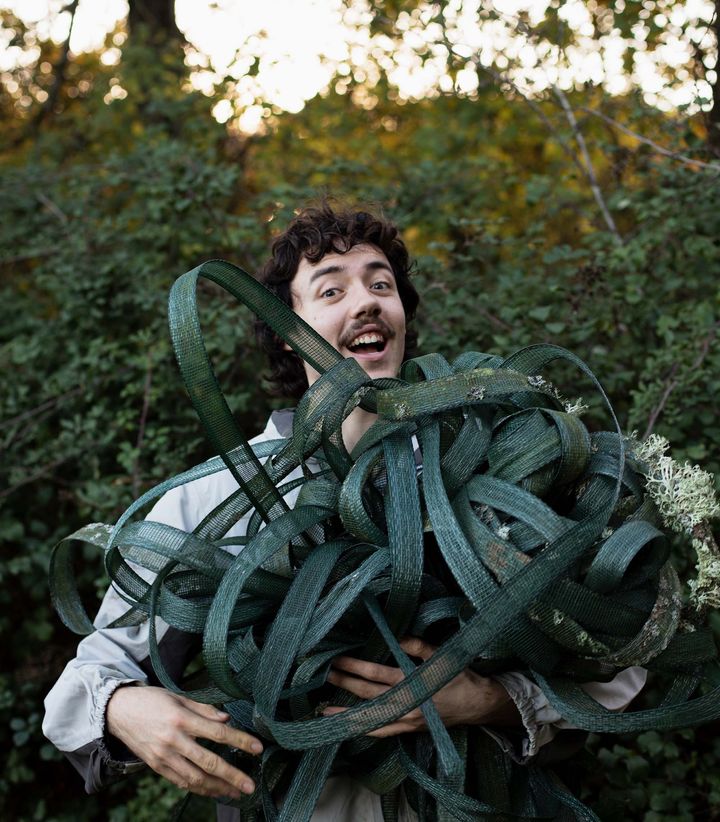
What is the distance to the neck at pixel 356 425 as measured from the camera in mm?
1849

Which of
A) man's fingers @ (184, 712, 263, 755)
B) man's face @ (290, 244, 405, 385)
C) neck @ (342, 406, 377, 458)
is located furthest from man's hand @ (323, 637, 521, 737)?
man's face @ (290, 244, 405, 385)

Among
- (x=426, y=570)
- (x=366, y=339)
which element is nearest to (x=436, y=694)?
(x=426, y=570)

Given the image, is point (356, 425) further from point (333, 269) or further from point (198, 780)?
point (198, 780)

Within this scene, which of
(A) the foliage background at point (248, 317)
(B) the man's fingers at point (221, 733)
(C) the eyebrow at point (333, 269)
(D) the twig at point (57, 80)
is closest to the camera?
(B) the man's fingers at point (221, 733)

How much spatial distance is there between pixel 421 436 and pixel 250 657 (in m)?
0.44

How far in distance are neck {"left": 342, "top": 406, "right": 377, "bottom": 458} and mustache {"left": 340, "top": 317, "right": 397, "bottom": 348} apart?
16cm

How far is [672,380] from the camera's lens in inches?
86.7

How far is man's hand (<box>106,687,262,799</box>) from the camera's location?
4.45ft

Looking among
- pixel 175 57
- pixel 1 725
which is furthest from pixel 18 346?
pixel 175 57

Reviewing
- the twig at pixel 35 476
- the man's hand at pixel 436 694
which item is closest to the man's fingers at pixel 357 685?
the man's hand at pixel 436 694

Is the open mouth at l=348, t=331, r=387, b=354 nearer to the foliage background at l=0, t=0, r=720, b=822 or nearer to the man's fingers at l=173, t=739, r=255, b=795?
the foliage background at l=0, t=0, r=720, b=822

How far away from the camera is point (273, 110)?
3.67m

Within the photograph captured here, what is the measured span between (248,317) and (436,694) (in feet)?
5.20

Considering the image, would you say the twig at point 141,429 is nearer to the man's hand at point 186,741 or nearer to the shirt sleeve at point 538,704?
the man's hand at point 186,741
